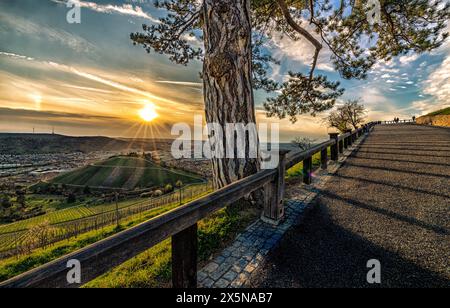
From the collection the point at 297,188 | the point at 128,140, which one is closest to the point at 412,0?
the point at 297,188

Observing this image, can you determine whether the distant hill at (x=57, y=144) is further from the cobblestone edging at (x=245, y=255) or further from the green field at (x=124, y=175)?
the cobblestone edging at (x=245, y=255)

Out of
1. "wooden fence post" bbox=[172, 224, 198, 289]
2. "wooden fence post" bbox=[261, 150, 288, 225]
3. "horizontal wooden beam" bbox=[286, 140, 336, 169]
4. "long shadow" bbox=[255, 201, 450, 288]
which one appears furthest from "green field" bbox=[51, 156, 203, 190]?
"wooden fence post" bbox=[172, 224, 198, 289]

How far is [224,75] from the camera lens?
3549 mm

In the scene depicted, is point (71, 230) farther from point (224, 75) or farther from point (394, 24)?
point (394, 24)

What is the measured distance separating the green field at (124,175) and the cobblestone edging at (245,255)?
78281 millimetres

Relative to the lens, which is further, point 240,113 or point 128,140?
point 128,140

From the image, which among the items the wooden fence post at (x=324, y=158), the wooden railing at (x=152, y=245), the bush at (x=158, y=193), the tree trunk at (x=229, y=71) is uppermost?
the tree trunk at (x=229, y=71)

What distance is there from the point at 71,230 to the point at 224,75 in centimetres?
4899

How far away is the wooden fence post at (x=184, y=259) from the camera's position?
1.82 m

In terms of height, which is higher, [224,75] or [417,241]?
[224,75]

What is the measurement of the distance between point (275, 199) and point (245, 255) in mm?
1098

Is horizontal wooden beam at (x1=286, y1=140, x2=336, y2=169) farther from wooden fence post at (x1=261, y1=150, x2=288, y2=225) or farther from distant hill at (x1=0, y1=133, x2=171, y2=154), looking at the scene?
distant hill at (x1=0, y1=133, x2=171, y2=154)

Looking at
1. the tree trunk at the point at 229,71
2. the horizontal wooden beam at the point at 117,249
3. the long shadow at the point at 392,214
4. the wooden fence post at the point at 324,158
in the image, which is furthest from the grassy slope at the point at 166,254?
the wooden fence post at the point at 324,158

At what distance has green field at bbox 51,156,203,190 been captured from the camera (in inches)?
3260
